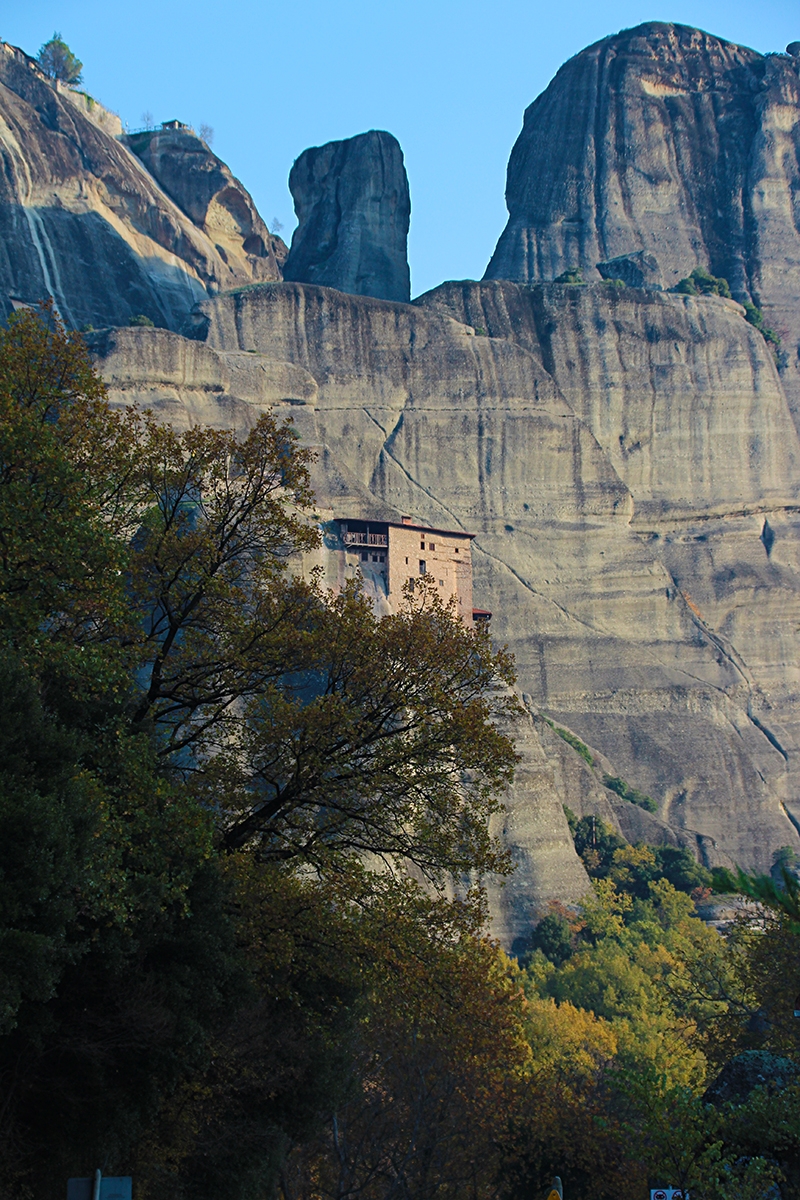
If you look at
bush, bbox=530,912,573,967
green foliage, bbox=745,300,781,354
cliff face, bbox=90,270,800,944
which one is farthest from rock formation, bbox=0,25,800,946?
bush, bbox=530,912,573,967

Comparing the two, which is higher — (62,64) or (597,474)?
(62,64)

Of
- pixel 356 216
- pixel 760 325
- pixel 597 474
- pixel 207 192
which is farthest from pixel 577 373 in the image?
pixel 207 192

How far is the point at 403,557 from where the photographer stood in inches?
2211

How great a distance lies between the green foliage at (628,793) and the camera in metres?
65.9

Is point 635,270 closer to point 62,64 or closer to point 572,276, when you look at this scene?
point 572,276

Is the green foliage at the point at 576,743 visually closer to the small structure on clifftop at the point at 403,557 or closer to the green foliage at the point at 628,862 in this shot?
the green foliage at the point at 628,862

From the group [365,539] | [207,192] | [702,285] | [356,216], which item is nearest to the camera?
[365,539]

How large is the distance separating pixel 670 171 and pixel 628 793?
4631 cm

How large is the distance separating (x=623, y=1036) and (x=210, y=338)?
42.6 metres

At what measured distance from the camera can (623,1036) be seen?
41844 millimetres

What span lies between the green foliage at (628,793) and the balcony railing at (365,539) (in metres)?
17.7

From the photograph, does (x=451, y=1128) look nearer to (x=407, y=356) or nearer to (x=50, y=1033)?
(x=50, y=1033)

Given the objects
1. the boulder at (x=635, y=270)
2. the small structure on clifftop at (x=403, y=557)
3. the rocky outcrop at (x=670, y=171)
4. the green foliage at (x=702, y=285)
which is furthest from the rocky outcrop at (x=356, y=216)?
the small structure on clifftop at (x=403, y=557)

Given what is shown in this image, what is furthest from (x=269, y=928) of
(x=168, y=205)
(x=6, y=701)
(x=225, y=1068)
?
(x=168, y=205)
